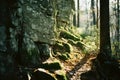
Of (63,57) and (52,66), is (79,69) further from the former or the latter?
(52,66)

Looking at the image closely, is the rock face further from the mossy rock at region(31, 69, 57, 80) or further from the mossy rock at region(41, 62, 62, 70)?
the mossy rock at region(31, 69, 57, 80)

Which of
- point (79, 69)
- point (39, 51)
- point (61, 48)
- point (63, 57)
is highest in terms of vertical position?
point (39, 51)

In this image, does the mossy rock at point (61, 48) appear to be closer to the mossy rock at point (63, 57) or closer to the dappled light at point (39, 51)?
the dappled light at point (39, 51)

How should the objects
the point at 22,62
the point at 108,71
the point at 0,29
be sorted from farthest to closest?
the point at 108,71, the point at 22,62, the point at 0,29

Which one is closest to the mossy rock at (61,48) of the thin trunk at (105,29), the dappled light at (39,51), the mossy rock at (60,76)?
the dappled light at (39,51)

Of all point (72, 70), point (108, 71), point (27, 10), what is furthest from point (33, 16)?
point (108, 71)

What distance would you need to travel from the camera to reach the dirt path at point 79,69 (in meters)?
10.8


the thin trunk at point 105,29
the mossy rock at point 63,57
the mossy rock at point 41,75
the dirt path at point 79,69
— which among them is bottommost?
the dirt path at point 79,69

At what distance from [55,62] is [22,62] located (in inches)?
59.6

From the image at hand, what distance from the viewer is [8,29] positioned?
941 centimetres

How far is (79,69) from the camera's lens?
11.8 meters

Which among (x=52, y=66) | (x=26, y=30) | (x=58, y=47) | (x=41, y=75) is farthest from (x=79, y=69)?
(x=26, y=30)

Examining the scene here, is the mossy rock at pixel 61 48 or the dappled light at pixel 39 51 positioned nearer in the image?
the dappled light at pixel 39 51

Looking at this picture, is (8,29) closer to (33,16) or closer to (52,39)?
(33,16)
